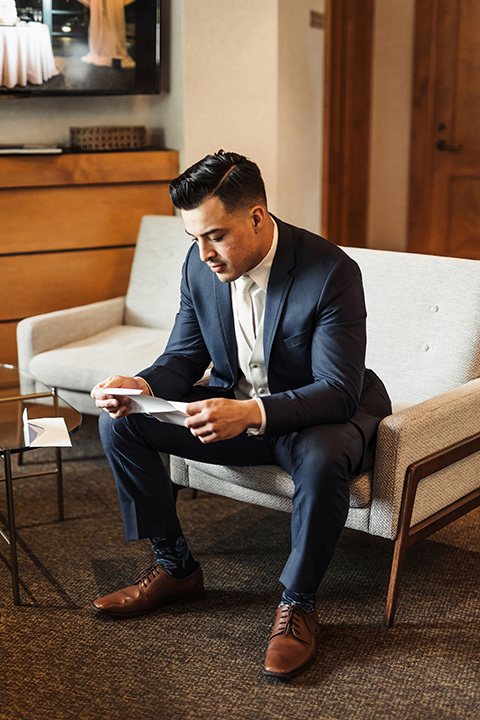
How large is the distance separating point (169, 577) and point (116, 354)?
3.69ft

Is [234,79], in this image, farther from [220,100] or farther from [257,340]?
[257,340]

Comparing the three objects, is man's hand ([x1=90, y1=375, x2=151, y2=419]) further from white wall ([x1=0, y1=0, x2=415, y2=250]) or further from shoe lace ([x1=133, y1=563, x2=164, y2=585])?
white wall ([x1=0, y1=0, x2=415, y2=250])

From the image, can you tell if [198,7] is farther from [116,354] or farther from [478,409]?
[478,409]

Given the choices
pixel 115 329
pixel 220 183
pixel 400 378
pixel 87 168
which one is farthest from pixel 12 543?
pixel 87 168

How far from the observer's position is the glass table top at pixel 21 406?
233cm

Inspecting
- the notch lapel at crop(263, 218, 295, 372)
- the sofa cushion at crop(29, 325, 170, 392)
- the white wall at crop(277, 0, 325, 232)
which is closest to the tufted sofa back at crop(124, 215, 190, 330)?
the sofa cushion at crop(29, 325, 170, 392)

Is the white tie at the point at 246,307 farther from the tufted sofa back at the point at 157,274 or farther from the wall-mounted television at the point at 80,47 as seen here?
the wall-mounted television at the point at 80,47

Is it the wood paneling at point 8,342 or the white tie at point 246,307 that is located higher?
the white tie at point 246,307

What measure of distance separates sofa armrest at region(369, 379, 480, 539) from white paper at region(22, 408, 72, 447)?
83 centimetres

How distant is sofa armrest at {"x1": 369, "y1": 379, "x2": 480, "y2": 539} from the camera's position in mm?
1969

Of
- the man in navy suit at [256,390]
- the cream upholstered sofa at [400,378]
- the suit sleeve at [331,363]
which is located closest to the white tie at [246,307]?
the man in navy suit at [256,390]

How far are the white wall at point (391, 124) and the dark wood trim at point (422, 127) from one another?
54mm

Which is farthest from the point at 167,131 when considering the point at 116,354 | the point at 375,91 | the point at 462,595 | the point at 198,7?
the point at 462,595

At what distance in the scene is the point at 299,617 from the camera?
1927 mm
